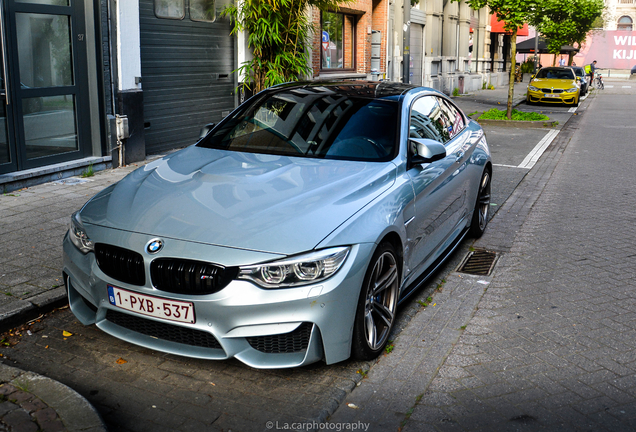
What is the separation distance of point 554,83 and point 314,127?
2352 centimetres

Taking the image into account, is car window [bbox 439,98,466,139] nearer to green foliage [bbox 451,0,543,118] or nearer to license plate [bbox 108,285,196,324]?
license plate [bbox 108,285,196,324]

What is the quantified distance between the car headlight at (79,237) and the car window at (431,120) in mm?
2308

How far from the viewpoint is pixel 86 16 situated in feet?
29.6

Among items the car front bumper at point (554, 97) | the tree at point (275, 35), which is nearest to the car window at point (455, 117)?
the tree at point (275, 35)

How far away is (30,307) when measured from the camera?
4285 millimetres

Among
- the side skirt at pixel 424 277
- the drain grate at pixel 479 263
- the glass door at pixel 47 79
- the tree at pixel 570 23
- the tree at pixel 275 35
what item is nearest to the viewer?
the side skirt at pixel 424 277

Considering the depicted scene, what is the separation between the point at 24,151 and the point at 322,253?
6.19 meters

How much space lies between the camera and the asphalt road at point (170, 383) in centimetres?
317

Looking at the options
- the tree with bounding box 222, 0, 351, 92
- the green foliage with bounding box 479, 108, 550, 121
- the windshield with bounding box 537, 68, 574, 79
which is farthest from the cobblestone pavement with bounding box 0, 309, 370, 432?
the windshield with bounding box 537, 68, 574, 79

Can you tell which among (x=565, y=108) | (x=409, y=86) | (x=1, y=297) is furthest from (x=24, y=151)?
(x=565, y=108)

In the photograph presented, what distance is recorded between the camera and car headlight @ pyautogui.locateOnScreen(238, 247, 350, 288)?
320 centimetres

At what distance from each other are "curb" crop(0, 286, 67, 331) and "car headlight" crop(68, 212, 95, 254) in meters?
0.74

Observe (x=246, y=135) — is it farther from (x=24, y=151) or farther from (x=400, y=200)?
(x=24, y=151)

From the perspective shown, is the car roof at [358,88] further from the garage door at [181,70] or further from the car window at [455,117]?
the garage door at [181,70]
